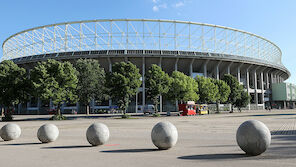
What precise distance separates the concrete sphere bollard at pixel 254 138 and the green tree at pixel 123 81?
30.0m

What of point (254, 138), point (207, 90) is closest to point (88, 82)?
point (207, 90)

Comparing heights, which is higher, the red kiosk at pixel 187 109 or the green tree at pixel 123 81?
the green tree at pixel 123 81

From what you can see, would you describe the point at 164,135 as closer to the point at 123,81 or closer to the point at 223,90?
the point at 123,81

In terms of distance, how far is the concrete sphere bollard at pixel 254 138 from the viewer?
7.08 m

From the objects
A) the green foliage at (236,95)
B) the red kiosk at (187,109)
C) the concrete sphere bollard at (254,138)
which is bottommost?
the red kiosk at (187,109)

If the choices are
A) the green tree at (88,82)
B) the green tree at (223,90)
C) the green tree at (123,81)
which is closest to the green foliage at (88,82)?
the green tree at (88,82)

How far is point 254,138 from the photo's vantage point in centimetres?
706

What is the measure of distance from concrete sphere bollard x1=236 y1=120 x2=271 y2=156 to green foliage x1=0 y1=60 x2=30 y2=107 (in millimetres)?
35619

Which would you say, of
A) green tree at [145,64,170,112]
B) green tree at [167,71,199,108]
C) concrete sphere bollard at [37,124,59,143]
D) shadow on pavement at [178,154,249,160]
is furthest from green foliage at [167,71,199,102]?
shadow on pavement at [178,154,249,160]

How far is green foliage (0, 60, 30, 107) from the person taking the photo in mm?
34812

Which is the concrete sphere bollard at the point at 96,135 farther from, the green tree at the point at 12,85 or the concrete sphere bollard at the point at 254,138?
the green tree at the point at 12,85

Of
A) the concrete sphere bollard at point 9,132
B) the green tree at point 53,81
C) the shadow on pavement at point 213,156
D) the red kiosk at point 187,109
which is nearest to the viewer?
the shadow on pavement at point 213,156

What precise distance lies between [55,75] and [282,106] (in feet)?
307

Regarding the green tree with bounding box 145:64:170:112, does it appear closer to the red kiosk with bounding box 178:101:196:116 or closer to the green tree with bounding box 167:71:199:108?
the green tree with bounding box 167:71:199:108
